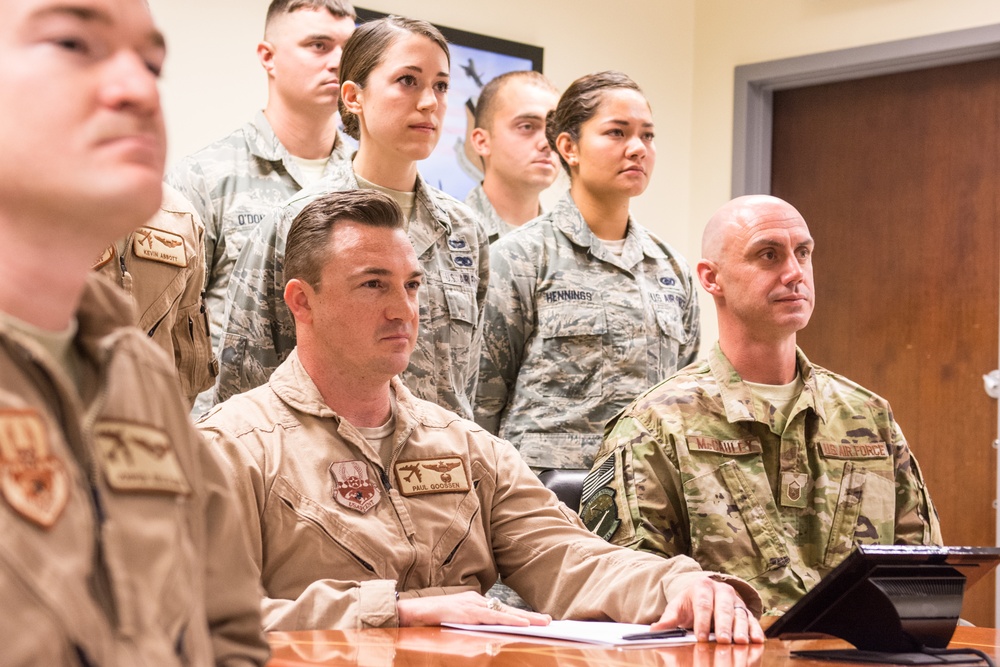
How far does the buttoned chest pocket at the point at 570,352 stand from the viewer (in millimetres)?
3230

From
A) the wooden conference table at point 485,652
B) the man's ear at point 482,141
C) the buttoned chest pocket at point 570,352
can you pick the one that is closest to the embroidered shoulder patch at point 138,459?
the wooden conference table at point 485,652

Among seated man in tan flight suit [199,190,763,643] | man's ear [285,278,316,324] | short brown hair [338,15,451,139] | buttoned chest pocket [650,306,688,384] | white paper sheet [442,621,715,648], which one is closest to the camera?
white paper sheet [442,621,715,648]

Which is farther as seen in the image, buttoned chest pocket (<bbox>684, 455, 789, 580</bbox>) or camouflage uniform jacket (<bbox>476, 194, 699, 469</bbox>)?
camouflage uniform jacket (<bbox>476, 194, 699, 469</bbox>)

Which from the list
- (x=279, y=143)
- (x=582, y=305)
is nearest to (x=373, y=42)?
(x=279, y=143)

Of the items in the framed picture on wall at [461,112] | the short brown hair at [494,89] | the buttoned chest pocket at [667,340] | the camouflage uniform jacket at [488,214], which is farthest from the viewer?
the framed picture on wall at [461,112]

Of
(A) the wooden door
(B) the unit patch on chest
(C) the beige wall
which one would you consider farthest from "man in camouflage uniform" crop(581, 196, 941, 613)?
(A) the wooden door

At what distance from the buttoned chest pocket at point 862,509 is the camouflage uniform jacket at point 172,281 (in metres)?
1.29

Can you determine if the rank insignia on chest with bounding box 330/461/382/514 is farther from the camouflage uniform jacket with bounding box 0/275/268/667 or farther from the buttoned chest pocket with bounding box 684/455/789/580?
the camouflage uniform jacket with bounding box 0/275/268/667

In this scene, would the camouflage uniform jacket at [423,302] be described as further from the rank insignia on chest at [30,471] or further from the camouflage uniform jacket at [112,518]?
the rank insignia on chest at [30,471]

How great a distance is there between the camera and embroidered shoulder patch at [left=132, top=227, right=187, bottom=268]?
7.08 feet

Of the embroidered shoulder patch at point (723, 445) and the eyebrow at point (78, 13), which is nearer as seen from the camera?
the eyebrow at point (78, 13)

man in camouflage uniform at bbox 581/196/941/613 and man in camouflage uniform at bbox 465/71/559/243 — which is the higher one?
man in camouflage uniform at bbox 465/71/559/243

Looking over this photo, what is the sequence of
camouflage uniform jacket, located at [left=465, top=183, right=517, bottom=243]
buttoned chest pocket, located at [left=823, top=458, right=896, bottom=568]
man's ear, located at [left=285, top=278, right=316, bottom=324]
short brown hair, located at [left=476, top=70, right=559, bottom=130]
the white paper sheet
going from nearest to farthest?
1. the white paper sheet
2. man's ear, located at [left=285, top=278, right=316, bottom=324]
3. buttoned chest pocket, located at [left=823, top=458, right=896, bottom=568]
4. camouflage uniform jacket, located at [left=465, top=183, right=517, bottom=243]
5. short brown hair, located at [left=476, top=70, right=559, bottom=130]

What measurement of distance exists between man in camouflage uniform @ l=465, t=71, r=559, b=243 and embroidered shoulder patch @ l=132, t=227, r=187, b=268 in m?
1.89
